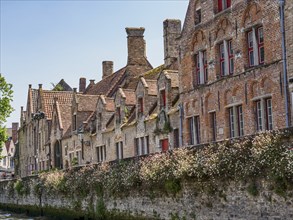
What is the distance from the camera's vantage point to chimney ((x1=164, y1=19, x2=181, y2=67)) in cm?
3541

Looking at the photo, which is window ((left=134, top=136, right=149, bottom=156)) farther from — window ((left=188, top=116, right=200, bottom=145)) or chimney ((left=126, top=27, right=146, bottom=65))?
chimney ((left=126, top=27, right=146, bottom=65))

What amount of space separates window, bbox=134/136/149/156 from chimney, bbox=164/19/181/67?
5.48 metres

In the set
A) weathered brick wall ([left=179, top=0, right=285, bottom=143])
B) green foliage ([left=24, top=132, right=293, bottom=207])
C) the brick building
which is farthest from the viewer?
the brick building

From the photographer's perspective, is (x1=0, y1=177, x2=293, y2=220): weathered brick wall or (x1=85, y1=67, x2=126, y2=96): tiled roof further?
(x1=85, y1=67, x2=126, y2=96): tiled roof

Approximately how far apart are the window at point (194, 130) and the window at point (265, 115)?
185 inches

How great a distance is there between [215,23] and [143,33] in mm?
16811

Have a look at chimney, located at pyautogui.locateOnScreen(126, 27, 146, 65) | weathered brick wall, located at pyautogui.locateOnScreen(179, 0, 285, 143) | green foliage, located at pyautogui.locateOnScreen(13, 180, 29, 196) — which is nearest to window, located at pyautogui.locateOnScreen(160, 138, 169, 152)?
weathered brick wall, located at pyautogui.locateOnScreen(179, 0, 285, 143)

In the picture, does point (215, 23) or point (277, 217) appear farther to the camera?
point (215, 23)

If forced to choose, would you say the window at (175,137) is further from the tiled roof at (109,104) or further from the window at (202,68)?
the tiled roof at (109,104)

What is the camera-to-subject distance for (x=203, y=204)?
55.2 ft

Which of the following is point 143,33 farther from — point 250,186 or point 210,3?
point 250,186

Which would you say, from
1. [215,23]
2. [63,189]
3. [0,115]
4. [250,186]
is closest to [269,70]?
[215,23]

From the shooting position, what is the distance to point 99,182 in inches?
970

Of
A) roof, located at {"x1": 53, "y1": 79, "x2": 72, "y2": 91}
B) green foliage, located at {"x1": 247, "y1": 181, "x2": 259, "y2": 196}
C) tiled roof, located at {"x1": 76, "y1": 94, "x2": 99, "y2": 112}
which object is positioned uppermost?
roof, located at {"x1": 53, "y1": 79, "x2": 72, "y2": 91}
